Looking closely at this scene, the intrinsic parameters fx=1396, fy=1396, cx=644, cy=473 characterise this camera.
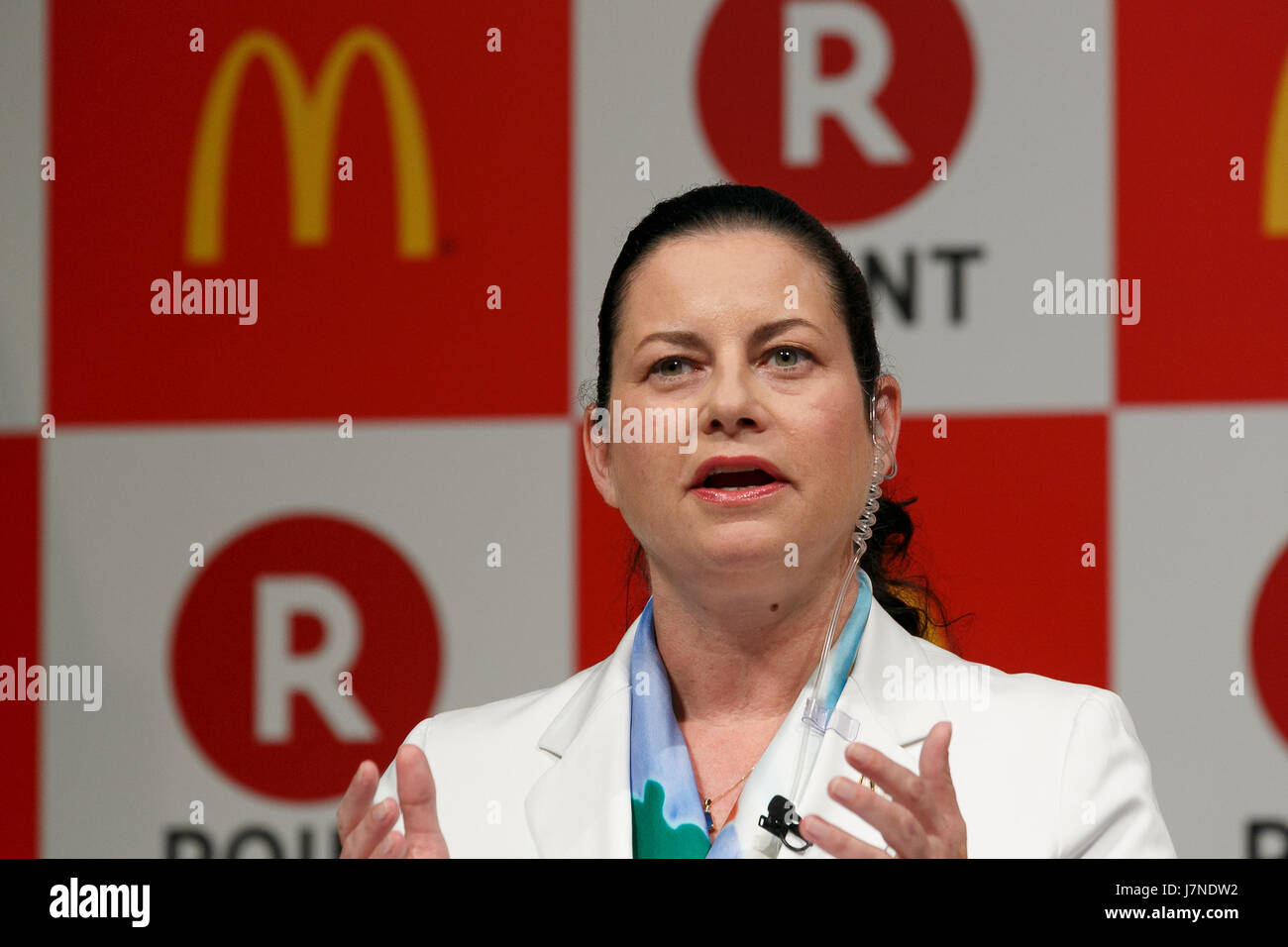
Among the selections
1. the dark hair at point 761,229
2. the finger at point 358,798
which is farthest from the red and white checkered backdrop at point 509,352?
the finger at point 358,798

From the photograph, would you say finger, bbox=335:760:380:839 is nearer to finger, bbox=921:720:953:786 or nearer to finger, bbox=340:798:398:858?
finger, bbox=340:798:398:858

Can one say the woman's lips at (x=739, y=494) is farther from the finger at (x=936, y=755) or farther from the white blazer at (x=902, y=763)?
the finger at (x=936, y=755)

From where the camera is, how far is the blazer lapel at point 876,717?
4.46ft

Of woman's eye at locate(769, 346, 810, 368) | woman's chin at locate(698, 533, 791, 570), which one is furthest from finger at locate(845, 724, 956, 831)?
woman's eye at locate(769, 346, 810, 368)

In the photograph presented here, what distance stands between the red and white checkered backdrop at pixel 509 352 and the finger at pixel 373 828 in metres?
0.84

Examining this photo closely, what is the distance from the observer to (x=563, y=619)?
2.00 meters

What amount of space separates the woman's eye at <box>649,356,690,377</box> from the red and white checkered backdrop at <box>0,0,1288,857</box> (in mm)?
499

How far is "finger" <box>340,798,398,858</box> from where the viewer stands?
113 centimetres

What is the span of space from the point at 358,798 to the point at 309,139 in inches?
48.8

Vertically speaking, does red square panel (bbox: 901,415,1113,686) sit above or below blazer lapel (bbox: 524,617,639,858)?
above

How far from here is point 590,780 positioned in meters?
1.43

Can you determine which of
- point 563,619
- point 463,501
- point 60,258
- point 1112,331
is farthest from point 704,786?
point 60,258
